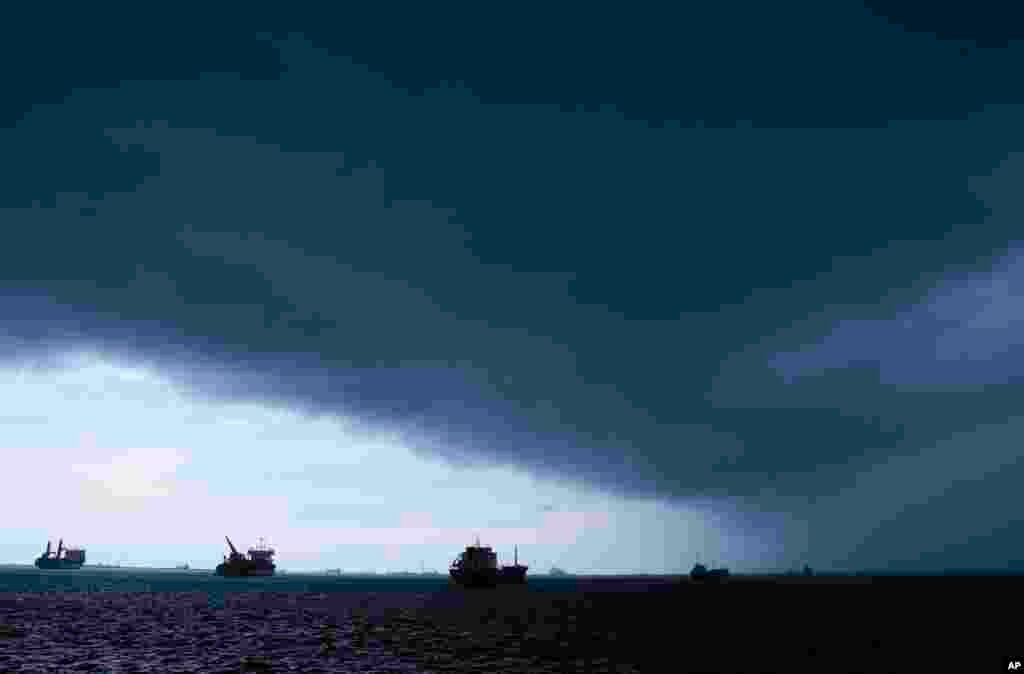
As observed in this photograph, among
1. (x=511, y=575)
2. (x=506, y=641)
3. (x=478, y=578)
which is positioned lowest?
(x=511, y=575)

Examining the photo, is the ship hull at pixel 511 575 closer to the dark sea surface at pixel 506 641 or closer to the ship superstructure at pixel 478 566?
the ship superstructure at pixel 478 566

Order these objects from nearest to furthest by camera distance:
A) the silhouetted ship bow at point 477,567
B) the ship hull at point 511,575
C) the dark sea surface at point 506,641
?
1. the dark sea surface at point 506,641
2. the silhouetted ship bow at point 477,567
3. the ship hull at point 511,575

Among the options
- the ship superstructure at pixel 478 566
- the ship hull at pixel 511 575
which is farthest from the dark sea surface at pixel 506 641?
the ship hull at pixel 511 575

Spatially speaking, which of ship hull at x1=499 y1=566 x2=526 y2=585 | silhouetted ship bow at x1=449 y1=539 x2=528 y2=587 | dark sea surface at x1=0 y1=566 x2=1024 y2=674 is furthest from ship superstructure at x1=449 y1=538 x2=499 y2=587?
dark sea surface at x1=0 y1=566 x2=1024 y2=674

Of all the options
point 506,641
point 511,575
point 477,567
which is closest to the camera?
point 506,641

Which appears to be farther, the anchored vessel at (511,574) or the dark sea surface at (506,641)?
the anchored vessel at (511,574)

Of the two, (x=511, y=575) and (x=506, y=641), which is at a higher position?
(x=506, y=641)

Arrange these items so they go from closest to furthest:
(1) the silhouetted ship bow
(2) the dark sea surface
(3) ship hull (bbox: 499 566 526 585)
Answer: (2) the dark sea surface < (1) the silhouetted ship bow < (3) ship hull (bbox: 499 566 526 585)

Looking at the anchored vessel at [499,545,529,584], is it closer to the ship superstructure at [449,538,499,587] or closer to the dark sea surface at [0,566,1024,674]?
the ship superstructure at [449,538,499,587]

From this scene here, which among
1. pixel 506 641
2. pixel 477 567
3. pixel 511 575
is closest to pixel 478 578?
pixel 477 567

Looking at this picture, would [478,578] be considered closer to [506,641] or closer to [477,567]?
[477,567]

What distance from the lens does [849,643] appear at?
5050 cm

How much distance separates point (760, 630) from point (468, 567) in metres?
100.0

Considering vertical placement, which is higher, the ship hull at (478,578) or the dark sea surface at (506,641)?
the dark sea surface at (506,641)
